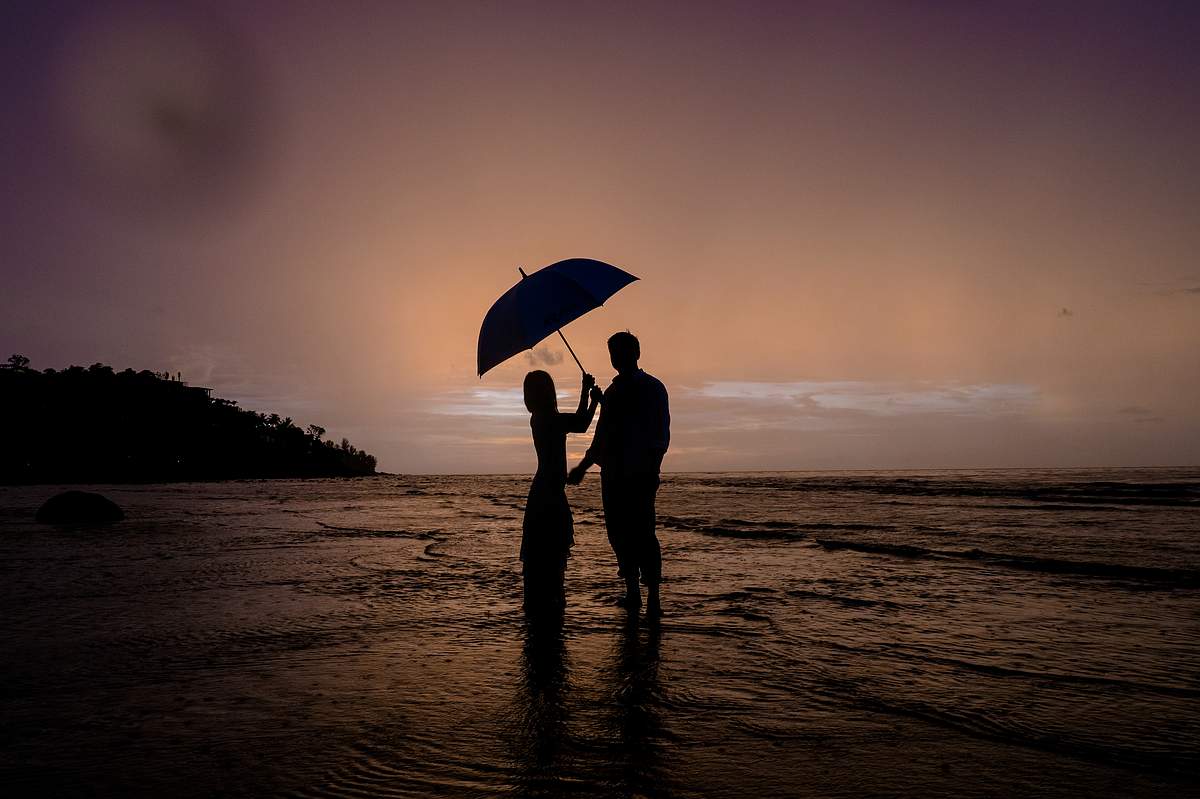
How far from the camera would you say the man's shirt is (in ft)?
18.7

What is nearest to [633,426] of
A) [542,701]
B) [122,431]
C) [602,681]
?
[602,681]

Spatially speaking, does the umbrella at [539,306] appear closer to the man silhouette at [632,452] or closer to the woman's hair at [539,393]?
the woman's hair at [539,393]

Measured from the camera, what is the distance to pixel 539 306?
18.9 ft

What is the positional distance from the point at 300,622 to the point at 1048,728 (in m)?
5.23

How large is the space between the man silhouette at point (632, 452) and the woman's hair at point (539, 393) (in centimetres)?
44

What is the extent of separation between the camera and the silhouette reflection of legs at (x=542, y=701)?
284 cm

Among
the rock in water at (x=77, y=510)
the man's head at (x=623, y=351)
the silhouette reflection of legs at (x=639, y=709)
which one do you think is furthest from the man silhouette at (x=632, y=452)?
the rock in water at (x=77, y=510)

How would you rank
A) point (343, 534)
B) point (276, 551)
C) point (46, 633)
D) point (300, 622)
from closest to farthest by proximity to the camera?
point (46, 633) < point (300, 622) < point (276, 551) < point (343, 534)

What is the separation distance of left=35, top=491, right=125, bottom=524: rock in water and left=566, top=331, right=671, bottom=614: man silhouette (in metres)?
16.4

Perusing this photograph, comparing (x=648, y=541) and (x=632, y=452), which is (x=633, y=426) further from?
(x=648, y=541)

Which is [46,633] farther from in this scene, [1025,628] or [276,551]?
[1025,628]

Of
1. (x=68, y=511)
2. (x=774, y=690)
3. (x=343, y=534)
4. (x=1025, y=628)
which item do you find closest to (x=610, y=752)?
(x=774, y=690)

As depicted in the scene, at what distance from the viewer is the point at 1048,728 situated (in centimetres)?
344

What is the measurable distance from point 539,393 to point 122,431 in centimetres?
10673
